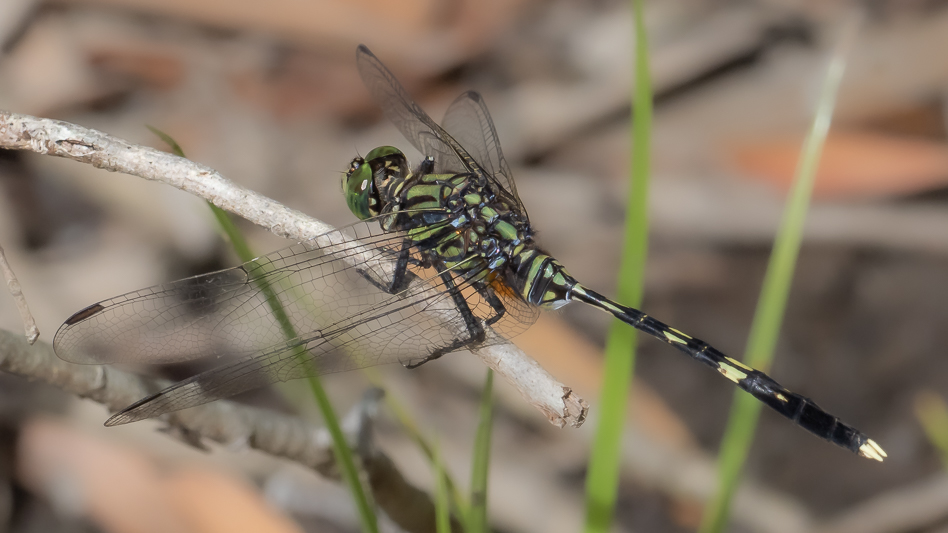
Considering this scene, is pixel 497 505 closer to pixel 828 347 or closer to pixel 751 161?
pixel 828 347

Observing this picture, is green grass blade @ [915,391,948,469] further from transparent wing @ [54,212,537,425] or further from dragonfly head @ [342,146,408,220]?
dragonfly head @ [342,146,408,220]

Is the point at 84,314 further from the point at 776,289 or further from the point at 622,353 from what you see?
the point at 776,289

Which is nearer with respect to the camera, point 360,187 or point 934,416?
point 360,187

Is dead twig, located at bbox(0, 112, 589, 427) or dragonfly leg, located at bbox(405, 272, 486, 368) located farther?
dragonfly leg, located at bbox(405, 272, 486, 368)

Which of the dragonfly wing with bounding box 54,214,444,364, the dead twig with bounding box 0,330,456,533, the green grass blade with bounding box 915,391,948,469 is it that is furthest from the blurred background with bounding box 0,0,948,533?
the dead twig with bounding box 0,330,456,533

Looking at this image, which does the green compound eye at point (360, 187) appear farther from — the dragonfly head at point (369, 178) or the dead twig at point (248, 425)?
the dead twig at point (248, 425)

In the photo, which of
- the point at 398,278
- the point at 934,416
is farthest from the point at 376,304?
the point at 934,416
